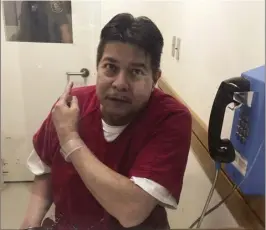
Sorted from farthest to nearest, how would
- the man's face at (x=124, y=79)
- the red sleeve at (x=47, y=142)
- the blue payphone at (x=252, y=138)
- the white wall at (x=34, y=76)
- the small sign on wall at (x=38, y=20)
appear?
the white wall at (x=34, y=76)
the small sign on wall at (x=38, y=20)
the red sleeve at (x=47, y=142)
the man's face at (x=124, y=79)
the blue payphone at (x=252, y=138)

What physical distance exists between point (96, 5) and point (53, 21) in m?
0.22

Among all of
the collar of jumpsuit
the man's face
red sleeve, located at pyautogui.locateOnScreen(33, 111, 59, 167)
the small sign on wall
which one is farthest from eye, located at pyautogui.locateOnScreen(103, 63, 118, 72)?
the small sign on wall

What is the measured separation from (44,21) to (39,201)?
2.94 feet

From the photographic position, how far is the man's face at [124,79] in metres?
0.79

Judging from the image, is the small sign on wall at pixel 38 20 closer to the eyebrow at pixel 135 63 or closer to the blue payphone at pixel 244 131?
the eyebrow at pixel 135 63

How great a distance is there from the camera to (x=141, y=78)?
0.81 metres

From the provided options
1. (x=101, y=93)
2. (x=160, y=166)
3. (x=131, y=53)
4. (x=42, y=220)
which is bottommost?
(x=42, y=220)

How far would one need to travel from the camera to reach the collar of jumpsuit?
763 mm

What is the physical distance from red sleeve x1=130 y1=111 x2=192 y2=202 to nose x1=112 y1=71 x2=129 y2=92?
5.4 inches

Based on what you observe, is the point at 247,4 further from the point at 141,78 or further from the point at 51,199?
the point at 51,199

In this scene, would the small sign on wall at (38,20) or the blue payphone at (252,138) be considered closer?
the blue payphone at (252,138)

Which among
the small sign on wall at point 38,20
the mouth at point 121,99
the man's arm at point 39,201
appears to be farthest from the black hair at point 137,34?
the small sign on wall at point 38,20

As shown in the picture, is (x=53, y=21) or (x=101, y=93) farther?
(x=53, y=21)

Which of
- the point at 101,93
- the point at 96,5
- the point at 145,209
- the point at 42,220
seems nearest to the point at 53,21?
the point at 96,5
